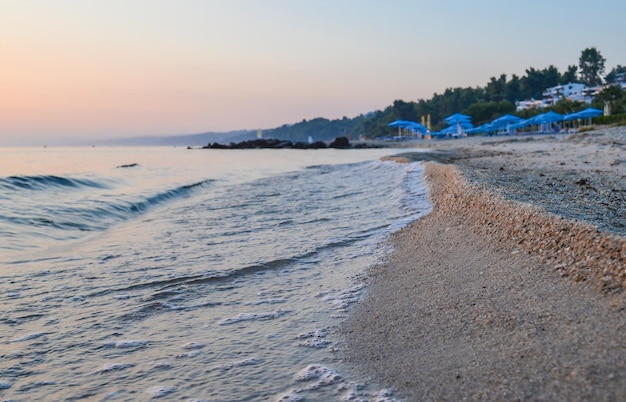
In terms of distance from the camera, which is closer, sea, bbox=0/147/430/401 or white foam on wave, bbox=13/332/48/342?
sea, bbox=0/147/430/401

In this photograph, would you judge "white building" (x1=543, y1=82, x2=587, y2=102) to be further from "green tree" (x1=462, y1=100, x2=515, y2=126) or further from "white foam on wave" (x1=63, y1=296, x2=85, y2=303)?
"white foam on wave" (x1=63, y1=296, x2=85, y2=303)

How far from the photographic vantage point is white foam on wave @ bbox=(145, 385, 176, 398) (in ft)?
7.79

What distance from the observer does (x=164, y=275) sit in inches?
180

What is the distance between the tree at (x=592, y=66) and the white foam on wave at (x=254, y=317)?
11461 cm

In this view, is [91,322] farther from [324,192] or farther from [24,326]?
[324,192]

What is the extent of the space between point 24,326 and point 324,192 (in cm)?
791

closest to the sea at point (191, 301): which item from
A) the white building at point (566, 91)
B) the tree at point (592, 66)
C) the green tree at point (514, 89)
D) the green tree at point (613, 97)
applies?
the green tree at point (613, 97)

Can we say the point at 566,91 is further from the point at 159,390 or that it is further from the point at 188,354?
the point at 159,390

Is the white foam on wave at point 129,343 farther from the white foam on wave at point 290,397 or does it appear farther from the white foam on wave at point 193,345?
the white foam on wave at point 290,397

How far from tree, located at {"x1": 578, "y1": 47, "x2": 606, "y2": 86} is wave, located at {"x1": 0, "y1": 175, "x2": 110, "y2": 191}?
108028 millimetres

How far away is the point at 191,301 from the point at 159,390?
55.5 inches

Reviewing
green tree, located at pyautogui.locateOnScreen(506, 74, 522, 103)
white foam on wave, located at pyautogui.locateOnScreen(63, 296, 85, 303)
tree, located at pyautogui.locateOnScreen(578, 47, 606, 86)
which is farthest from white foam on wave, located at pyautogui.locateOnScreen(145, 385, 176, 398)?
tree, located at pyautogui.locateOnScreen(578, 47, 606, 86)

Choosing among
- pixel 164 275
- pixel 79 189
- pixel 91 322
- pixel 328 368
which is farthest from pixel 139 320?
pixel 79 189

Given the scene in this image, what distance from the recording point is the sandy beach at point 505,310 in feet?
6.98
